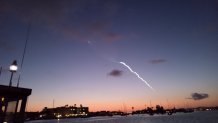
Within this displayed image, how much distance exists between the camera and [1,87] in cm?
1132

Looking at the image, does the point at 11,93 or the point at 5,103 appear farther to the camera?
the point at 5,103

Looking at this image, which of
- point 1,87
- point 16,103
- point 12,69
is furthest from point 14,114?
point 12,69

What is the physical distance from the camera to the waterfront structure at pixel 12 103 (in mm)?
11484

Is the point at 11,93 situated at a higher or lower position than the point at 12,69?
lower

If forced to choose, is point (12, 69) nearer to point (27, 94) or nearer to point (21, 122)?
point (27, 94)

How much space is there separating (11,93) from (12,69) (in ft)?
4.31

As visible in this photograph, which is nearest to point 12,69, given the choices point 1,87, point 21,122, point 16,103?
point 1,87

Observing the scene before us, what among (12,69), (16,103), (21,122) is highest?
(12,69)

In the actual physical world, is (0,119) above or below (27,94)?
below

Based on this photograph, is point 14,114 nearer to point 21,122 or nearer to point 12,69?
point 21,122

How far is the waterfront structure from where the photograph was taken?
11.5m

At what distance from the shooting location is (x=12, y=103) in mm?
13203

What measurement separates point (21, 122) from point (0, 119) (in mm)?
1578

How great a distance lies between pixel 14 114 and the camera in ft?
39.2
